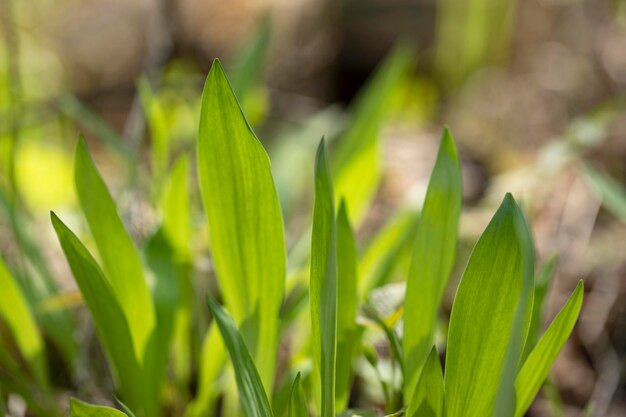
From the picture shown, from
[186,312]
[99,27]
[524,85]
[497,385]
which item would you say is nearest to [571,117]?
[524,85]

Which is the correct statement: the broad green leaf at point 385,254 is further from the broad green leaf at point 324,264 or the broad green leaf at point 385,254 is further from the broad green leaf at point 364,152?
the broad green leaf at point 324,264

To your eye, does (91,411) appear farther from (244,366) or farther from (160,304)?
(160,304)

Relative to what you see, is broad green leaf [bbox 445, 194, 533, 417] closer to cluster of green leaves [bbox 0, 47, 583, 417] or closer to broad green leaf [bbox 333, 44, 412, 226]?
cluster of green leaves [bbox 0, 47, 583, 417]

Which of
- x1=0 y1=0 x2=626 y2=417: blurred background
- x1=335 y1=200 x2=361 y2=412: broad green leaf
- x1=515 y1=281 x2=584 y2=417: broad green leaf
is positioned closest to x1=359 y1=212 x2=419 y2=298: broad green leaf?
x1=0 y1=0 x2=626 y2=417: blurred background

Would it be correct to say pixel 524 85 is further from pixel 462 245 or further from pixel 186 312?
pixel 186 312

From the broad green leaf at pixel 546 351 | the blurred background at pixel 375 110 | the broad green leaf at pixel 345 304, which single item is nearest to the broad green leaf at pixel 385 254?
the blurred background at pixel 375 110

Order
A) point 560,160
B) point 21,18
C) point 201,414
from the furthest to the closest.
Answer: point 21,18 < point 560,160 < point 201,414

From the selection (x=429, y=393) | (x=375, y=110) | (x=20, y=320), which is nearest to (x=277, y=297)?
(x=429, y=393)
